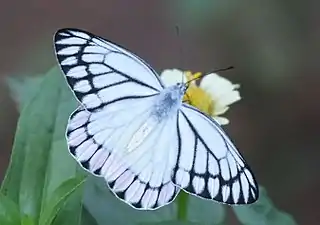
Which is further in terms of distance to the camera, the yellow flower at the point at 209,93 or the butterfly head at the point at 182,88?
the yellow flower at the point at 209,93

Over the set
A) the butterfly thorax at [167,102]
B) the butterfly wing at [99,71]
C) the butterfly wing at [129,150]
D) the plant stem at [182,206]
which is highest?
the butterfly wing at [99,71]

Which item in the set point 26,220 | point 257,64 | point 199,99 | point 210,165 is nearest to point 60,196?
point 26,220

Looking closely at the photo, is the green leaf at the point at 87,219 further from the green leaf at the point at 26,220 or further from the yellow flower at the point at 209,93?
the yellow flower at the point at 209,93

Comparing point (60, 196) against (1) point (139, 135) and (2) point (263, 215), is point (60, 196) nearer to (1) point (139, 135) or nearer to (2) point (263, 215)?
(1) point (139, 135)

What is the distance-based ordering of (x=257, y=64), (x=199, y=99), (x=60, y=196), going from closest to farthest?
1. (x=60, y=196)
2. (x=199, y=99)
3. (x=257, y=64)

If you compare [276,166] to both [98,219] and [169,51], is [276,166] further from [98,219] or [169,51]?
[98,219]

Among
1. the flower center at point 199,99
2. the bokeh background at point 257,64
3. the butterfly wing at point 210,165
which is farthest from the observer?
the bokeh background at point 257,64

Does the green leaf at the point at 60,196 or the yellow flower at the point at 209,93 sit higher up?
the yellow flower at the point at 209,93

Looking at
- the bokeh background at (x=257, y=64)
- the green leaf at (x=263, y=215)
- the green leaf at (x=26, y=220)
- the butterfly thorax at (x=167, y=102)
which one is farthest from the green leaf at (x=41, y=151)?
the bokeh background at (x=257, y=64)
